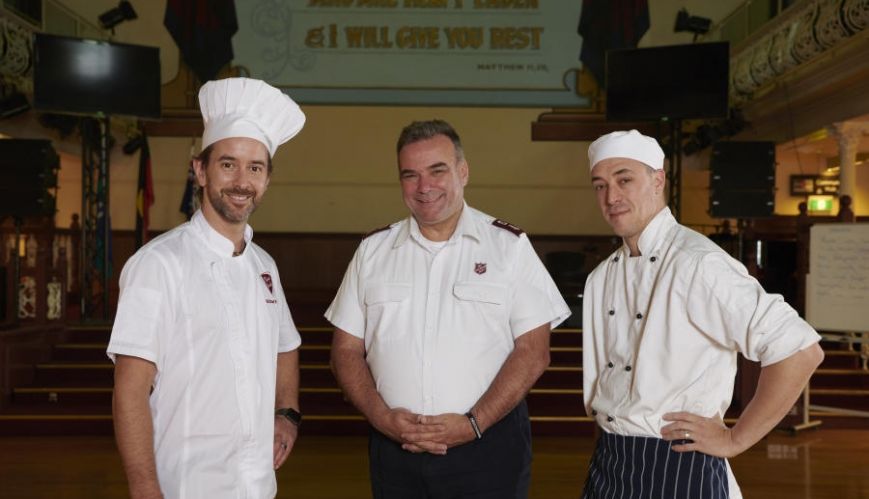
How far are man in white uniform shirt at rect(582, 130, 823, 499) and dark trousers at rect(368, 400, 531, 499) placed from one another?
304 mm

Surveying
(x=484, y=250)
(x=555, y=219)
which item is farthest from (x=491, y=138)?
(x=484, y=250)

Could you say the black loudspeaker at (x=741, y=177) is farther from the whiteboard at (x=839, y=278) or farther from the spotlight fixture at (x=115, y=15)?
the spotlight fixture at (x=115, y=15)

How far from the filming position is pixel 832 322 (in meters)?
5.92

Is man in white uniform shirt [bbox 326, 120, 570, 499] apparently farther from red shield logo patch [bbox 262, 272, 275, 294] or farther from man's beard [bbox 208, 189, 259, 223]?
man's beard [bbox 208, 189, 259, 223]

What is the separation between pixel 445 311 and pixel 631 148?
702 millimetres

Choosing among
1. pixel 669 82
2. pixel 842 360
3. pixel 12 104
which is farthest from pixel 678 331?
pixel 12 104

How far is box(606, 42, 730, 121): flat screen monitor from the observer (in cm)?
812

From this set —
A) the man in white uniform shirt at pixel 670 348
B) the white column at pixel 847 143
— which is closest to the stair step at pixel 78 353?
the man in white uniform shirt at pixel 670 348

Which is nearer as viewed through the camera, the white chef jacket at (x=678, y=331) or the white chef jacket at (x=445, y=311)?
the white chef jacket at (x=678, y=331)

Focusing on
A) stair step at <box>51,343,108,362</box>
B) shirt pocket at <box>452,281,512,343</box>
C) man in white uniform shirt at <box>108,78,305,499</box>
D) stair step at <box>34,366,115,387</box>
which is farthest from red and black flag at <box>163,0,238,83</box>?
man in white uniform shirt at <box>108,78,305,499</box>

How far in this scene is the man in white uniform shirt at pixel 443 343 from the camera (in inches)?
88.3

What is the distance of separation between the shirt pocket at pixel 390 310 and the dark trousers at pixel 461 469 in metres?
0.29

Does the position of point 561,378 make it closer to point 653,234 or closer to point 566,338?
point 566,338

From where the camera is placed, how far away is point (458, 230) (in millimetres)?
2377
